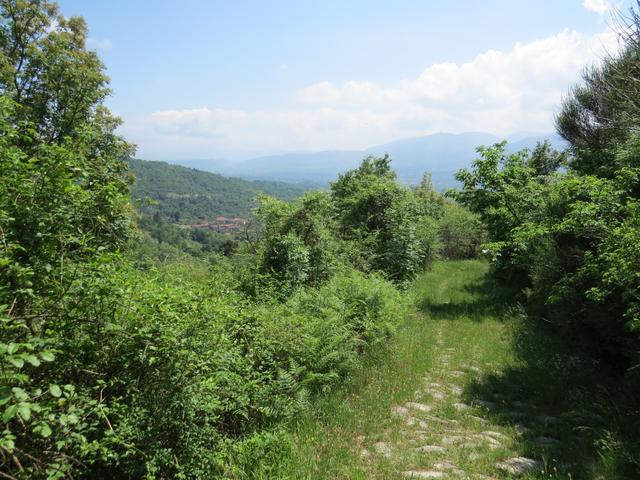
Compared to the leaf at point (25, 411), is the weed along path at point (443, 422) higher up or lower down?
lower down

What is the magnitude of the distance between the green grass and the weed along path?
0.02 metres

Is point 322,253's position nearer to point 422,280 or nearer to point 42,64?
point 422,280

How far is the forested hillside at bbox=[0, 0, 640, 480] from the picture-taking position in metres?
3.90

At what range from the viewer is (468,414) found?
23.3ft

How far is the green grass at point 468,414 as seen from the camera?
509 centimetres

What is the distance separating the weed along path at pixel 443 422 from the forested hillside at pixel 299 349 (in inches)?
1.7

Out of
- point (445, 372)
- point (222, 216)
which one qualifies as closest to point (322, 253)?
point (445, 372)

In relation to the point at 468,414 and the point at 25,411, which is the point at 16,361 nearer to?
the point at 25,411

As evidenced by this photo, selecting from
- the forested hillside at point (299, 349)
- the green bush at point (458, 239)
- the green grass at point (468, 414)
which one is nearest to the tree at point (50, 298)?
the forested hillside at point (299, 349)

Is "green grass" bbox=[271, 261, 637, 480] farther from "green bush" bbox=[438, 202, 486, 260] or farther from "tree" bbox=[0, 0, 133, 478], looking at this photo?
"green bush" bbox=[438, 202, 486, 260]

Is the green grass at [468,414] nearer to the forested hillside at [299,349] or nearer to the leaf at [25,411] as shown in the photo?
the forested hillside at [299,349]

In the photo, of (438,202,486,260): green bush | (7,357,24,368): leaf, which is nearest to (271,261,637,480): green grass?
(7,357,24,368): leaf

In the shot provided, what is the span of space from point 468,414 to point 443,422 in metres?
0.72

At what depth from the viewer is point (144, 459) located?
4125 mm
